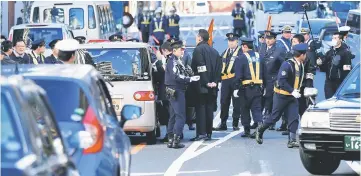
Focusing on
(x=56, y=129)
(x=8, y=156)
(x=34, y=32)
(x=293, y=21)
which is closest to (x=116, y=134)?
(x=56, y=129)

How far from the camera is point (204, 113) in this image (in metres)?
19.7

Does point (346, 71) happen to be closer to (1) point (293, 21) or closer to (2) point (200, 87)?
(2) point (200, 87)

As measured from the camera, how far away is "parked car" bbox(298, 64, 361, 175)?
13758 mm

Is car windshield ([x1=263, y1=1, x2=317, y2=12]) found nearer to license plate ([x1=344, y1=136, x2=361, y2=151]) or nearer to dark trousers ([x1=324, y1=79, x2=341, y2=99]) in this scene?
dark trousers ([x1=324, y1=79, x2=341, y2=99])

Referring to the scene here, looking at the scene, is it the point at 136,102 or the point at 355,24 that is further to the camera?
the point at 355,24

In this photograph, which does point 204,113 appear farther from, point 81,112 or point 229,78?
Result: point 81,112

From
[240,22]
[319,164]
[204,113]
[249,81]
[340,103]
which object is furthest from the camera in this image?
[240,22]

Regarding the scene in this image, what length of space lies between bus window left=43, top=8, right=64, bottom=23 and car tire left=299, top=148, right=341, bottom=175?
906 inches

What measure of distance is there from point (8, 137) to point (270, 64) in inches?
582

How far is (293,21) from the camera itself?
4450cm

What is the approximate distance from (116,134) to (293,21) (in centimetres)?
3473

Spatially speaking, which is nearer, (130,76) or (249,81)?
(130,76)

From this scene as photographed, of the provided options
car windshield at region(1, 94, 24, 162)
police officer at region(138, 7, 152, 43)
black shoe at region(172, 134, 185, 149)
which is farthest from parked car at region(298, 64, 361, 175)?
police officer at region(138, 7, 152, 43)

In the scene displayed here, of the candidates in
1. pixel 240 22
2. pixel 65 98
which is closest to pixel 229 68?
pixel 65 98
